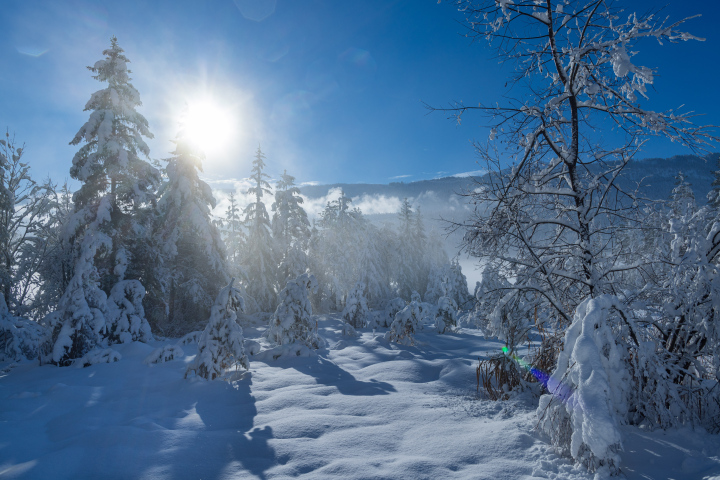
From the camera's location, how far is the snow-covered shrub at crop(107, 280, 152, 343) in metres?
11.4

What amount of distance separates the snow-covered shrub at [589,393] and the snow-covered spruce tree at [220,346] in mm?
5892

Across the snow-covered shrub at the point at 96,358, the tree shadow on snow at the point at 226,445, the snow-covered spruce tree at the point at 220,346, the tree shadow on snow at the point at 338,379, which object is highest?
the snow-covered spruce tree at the point at 220,346

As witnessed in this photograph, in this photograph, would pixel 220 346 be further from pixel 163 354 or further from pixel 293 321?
pixel 293 321

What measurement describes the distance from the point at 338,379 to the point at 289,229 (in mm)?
20055

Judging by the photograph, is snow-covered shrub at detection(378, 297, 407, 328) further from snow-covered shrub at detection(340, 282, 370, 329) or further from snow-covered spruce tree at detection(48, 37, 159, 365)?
snow-covered spruce tree at detection(48, 37, 159, 365)

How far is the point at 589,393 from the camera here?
279cm

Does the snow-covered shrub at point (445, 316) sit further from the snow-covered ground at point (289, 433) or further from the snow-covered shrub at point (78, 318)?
the snow-covered shrub at point (78, 318)

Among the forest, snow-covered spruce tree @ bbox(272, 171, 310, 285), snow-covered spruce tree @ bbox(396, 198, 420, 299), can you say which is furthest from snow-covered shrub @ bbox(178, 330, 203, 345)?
snow-covered spruce tree @ bbox(396, 198, 420, 299)

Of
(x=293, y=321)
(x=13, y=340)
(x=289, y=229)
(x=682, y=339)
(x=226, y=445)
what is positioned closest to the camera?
(x=682, y=339)

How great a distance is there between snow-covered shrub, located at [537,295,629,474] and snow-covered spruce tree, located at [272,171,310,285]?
72.6ft

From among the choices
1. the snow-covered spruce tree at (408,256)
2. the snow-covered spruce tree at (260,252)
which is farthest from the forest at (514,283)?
the snow-covered spruce tree at (408,256)

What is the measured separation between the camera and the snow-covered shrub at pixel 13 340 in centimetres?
998

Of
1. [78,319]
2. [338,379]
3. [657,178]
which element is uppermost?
[657,178]

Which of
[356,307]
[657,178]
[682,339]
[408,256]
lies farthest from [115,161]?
[657,178]
